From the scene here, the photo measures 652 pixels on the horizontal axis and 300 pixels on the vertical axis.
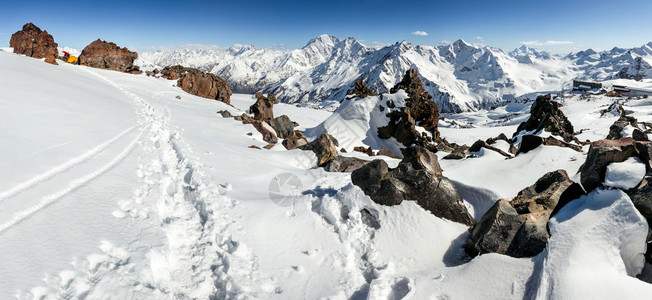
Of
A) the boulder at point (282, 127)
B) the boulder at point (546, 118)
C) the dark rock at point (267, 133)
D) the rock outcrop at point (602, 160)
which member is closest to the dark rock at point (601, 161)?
the rock outcrop at point (602, 160)

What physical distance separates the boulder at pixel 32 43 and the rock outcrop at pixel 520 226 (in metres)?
61.0

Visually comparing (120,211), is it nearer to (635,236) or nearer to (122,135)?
(122,135)

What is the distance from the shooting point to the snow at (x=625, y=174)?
6.59 m

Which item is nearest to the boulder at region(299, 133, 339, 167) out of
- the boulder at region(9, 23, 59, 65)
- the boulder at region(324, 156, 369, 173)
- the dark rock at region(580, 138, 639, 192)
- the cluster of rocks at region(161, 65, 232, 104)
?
the boulder at region(324, 156, 369, 173)

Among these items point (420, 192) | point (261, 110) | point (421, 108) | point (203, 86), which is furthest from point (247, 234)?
point (203, 86)

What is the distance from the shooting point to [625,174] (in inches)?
268

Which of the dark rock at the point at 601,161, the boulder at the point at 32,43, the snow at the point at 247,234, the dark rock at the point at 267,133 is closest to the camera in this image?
the snow at the point at 247,234

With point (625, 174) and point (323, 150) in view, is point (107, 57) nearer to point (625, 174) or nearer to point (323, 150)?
point (323, 150)

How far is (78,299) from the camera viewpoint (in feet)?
16.3

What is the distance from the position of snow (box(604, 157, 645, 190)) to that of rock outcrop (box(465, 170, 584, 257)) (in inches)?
28.9

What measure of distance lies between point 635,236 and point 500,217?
8.16 feet

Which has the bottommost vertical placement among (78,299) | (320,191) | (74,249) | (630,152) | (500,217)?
(78,299)

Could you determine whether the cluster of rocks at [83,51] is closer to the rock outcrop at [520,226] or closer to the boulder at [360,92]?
the boulder at [360,92]

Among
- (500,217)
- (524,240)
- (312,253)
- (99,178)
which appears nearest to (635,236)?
(524,240)
